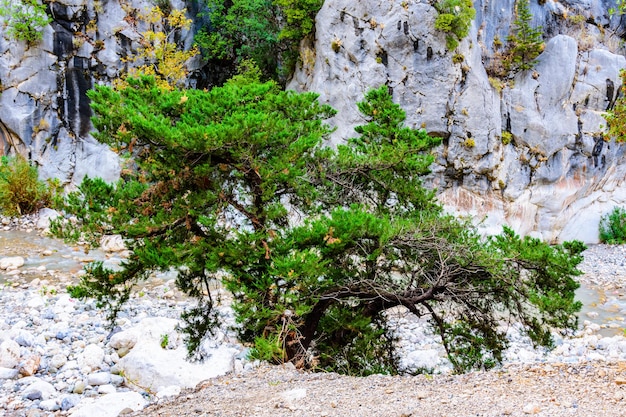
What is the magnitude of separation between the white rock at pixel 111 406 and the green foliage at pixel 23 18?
17.3 m

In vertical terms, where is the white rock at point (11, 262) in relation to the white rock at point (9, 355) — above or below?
below

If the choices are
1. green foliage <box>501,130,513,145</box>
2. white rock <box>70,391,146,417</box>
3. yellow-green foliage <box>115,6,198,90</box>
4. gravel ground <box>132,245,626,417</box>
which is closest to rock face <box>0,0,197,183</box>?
yellow-green foliage <box>115,6,198,90</box>

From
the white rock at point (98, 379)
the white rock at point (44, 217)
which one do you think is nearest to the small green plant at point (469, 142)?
the white rock at point (98, 379)

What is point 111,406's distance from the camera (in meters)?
6.28

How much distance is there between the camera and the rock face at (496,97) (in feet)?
56.8

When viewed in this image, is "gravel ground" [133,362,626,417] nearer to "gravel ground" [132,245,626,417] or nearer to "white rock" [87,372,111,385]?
"gravel ground" [132,245,626,417]

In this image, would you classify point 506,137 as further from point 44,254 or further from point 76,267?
point 44,254

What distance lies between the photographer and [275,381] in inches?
189

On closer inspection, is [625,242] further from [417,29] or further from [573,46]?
[417,29]

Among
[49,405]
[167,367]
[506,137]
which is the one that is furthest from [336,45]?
[49,405]

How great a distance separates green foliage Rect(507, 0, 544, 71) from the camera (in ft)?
61.3

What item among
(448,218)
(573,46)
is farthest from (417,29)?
(448,218)

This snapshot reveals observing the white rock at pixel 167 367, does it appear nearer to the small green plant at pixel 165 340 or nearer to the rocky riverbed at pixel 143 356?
the rocky riverbed at pixel 143 356

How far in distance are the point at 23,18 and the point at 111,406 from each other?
18.1m
